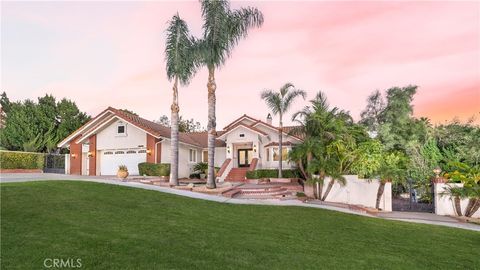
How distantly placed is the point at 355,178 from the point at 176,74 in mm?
12668

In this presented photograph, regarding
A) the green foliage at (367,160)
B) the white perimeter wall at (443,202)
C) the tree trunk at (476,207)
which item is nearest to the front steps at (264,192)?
the green foliage at (367,160)

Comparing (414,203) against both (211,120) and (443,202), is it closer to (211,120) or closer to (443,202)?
(443,202)

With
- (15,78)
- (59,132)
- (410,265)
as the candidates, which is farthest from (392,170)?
(59,132)

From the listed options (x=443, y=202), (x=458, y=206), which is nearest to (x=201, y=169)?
(x=443, y=202)

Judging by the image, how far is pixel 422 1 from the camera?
1485 centimetres

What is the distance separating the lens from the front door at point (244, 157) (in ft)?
106

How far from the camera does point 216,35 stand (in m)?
17.7

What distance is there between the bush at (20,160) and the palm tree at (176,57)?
1933 cm

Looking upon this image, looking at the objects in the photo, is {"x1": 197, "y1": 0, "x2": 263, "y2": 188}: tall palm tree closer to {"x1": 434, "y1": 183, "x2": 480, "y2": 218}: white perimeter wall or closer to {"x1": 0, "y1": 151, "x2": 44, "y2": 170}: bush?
{"x1": 434, "y1": 183, "x2": 480, "y2": 218}: white perimeter wall

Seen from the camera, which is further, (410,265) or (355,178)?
(355,178)

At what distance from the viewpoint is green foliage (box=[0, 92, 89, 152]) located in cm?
3788

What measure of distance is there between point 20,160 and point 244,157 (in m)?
22.0

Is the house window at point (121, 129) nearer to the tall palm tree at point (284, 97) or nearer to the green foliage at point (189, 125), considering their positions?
the tall palm tree at point (284, 97)

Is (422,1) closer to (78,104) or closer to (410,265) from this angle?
(410,265)
